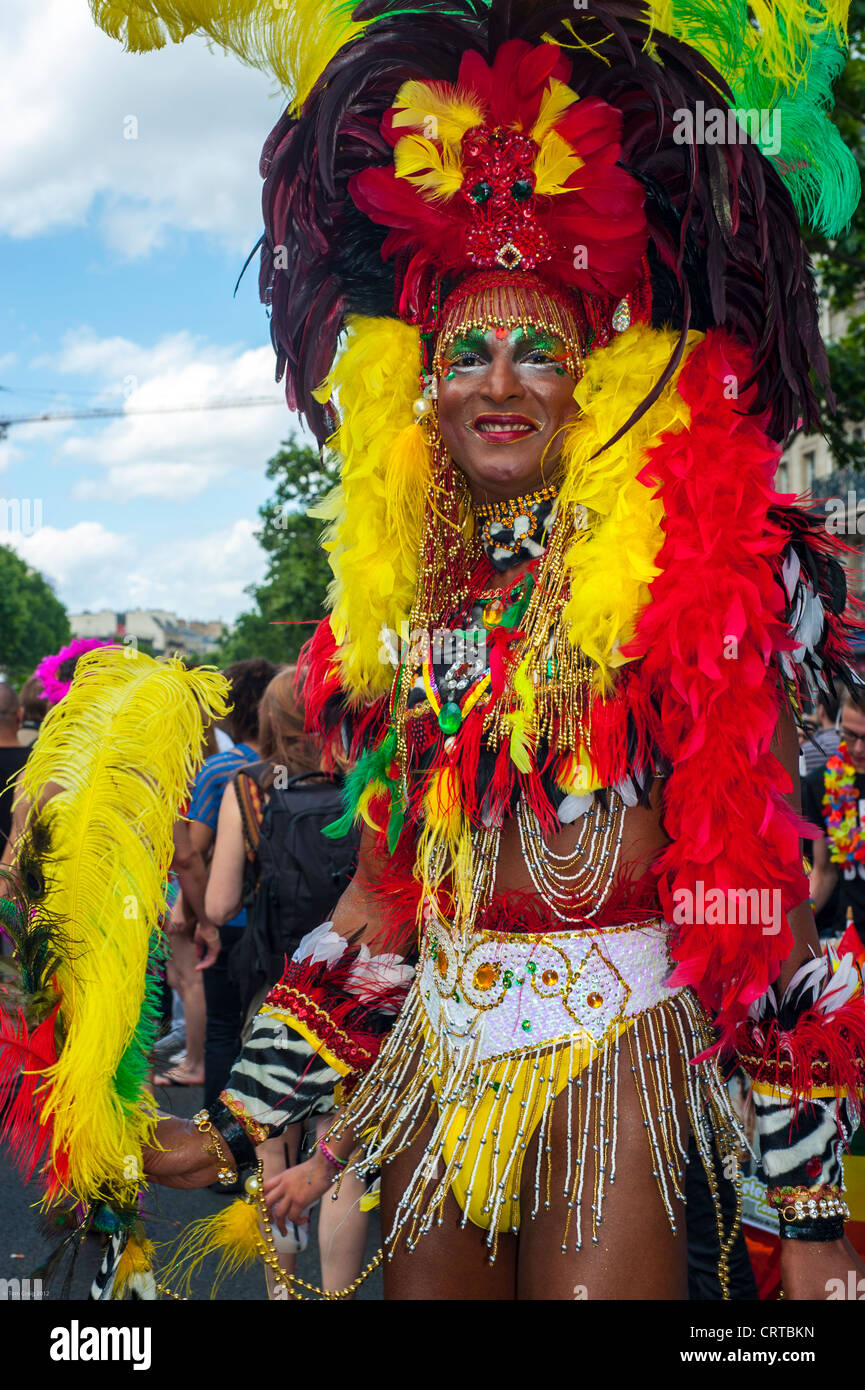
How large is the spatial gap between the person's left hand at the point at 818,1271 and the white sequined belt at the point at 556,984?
392 mm

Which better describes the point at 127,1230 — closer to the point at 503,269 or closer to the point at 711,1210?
the point at 711,1210

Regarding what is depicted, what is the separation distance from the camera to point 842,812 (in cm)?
481

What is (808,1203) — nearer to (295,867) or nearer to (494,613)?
(494,613)

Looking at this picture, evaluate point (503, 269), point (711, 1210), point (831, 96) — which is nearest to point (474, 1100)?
point (711, 1210)

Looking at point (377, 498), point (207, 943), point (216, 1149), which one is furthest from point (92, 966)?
point (207, 943)

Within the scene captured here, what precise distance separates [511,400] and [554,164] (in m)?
0.38

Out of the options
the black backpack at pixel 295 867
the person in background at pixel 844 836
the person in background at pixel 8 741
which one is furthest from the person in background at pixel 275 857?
the person in background at pixel 844 836

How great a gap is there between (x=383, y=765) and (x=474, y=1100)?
24.1 inches

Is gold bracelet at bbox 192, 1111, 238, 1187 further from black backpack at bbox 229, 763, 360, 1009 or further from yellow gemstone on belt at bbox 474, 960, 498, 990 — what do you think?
black backpack at bbox 229, 763, 360, 1009

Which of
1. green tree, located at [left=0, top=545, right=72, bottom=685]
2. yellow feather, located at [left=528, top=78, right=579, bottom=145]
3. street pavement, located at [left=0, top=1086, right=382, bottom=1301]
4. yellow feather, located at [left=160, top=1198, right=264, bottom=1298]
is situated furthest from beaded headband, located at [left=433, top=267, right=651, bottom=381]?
green tree, located at [left=0, top=545, right=72, bottom=685]

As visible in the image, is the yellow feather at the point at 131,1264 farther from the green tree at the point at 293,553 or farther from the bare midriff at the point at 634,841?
the green tree at the point at 293,553

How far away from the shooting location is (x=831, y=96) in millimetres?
1984

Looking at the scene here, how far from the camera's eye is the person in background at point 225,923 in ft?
15.5

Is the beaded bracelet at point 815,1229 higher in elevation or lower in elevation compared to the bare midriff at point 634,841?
lower
